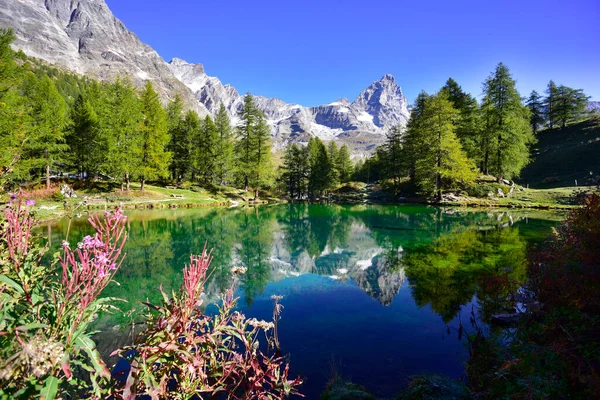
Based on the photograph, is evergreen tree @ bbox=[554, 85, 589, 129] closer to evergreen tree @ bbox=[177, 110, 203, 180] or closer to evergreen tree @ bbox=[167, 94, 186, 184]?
evergreen tree @ bbox=[177, 110, 203, 180]

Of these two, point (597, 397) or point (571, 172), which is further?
point (571, 172)

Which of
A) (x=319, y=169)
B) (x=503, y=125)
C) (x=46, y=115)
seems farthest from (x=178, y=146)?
(x=503, y=125)

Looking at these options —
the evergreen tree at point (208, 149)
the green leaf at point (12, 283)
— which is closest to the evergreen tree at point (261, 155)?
the evergreen tree at point (208, 149)

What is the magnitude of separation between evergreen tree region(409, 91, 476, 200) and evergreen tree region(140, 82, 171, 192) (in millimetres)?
36245

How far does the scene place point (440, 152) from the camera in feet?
128

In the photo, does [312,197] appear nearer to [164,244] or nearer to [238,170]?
[238,170]

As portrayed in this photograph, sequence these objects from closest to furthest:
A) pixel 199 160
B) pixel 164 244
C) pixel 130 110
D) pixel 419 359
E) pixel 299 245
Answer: pixel 419 359
pixel 164 244
pixel 299 245
pixel 130 110
pixel 199 160

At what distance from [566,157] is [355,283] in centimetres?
6213

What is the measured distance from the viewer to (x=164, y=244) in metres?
16.2

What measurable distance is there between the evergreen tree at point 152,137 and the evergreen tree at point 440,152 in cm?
3625

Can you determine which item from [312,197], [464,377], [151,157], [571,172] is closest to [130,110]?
[151,157]

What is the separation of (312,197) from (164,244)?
1973 inches

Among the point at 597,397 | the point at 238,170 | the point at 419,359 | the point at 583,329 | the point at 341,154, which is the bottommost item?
the point at 419,359

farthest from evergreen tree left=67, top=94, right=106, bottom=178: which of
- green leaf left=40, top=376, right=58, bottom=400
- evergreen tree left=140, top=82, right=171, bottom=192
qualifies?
green leaf left=40, top=376, right=58, bottom=400
